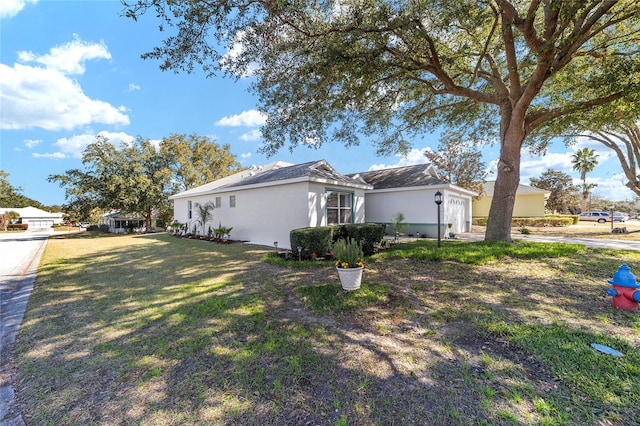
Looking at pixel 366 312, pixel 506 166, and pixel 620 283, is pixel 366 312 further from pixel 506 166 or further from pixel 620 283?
pixel 506 166

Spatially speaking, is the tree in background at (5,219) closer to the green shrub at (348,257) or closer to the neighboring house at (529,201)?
the green shrub at (348,257)

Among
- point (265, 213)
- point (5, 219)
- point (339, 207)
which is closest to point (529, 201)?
point (339, 207)

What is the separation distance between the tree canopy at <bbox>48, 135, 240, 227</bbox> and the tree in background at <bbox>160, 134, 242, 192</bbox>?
1.00 metres

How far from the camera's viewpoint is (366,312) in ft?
13.9

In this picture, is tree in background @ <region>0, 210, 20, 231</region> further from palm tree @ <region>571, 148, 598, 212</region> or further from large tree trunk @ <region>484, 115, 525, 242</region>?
palm tree @ <region>571, 148, 598, 212</region>

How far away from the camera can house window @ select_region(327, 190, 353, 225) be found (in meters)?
12.0

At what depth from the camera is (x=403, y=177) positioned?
16.4 metres

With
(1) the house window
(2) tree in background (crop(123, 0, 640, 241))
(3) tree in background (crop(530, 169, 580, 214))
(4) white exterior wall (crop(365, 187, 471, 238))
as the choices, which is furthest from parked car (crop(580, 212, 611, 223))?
(1) the house window

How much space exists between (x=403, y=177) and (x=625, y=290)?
1276cm

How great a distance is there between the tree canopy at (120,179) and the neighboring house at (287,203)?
37.3 ft

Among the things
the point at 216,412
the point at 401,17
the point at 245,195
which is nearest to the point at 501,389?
the point at 216,412

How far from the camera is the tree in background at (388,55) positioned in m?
6.02

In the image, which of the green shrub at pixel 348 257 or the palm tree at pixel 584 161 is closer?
the green shrub at pixel 348 257

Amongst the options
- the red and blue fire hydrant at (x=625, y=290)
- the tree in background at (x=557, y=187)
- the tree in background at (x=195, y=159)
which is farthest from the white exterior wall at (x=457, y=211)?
the tree in background at (x=557, y=187)
